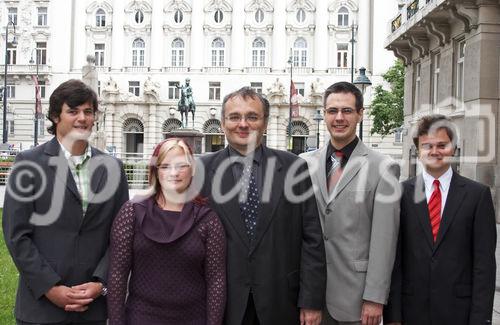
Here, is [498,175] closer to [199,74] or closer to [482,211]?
[482,211]

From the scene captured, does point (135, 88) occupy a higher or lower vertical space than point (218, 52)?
lower

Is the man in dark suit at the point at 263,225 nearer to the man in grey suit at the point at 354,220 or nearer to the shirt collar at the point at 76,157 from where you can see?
the man in grey suit at the point at 354,220

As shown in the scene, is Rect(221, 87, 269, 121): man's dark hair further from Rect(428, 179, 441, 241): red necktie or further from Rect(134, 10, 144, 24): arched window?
Rect(134, 10, 144, 24): arched window

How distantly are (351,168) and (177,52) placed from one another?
58.1m

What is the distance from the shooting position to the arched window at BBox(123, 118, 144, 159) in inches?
2360

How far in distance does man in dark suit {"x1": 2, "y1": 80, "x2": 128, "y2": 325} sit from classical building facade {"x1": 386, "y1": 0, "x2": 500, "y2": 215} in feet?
49.7

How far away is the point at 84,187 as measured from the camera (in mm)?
4395

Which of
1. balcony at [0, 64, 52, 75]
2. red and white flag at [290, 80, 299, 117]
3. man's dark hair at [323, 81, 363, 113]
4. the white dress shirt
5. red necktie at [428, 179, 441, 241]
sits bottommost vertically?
red necktie at [428, 179, 441, 241]

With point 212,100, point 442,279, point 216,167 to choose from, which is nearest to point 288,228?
point 216,167

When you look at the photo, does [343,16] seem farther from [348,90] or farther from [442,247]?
[442,247]

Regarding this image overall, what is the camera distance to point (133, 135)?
199 feet

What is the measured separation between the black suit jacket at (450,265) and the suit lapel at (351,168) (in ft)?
1.57

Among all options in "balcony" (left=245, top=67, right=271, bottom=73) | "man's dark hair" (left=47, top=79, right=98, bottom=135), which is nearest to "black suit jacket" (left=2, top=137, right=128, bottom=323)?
"man's dark hair" (left=47, top=79, right=98, bottom=135)

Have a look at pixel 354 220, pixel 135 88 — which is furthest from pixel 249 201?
pixel 135 88
